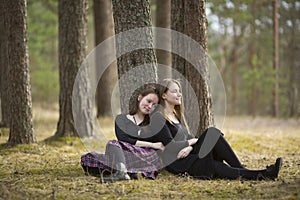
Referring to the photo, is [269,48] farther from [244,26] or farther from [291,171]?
[291,171]

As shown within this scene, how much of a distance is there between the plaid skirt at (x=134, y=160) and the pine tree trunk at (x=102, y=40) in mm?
7622

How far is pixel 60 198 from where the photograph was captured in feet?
11.6

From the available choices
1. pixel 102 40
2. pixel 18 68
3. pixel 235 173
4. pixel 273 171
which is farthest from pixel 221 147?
pixel 102 40

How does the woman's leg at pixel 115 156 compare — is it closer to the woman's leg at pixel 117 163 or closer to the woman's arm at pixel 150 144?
the woman's leg at pixel 117 163

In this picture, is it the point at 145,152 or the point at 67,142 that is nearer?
the point at 145,152

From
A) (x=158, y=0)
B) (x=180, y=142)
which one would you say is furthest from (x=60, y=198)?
(x=158, y=0)

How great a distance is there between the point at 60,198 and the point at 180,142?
158 centimetres

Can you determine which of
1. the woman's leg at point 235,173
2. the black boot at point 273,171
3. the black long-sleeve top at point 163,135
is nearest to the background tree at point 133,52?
the black long-sleeve top at point 163,135

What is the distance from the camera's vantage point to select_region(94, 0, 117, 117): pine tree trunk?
1203 cm

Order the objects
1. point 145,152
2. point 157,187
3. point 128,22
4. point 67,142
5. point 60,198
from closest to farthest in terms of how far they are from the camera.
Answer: point 60,198
point 157,187
point 145,152
point 128,22
point 67,142

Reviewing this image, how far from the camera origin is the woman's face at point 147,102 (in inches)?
184

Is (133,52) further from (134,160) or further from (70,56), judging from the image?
(70,56)

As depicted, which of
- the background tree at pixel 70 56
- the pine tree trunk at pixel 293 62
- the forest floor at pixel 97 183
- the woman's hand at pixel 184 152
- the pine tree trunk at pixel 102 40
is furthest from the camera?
the pine tree trunk at pixel 293 62

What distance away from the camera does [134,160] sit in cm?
444
